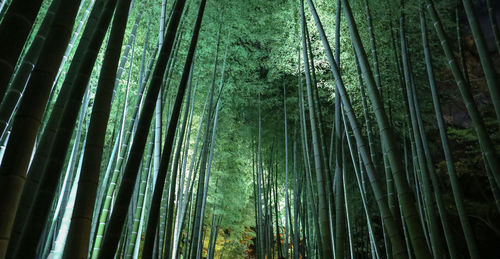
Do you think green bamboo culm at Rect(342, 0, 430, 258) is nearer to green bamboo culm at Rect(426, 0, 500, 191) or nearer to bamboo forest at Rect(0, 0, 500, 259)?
bamboo forest at Rect(0, 0, 500, 259)

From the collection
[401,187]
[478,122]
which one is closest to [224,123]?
[478,122]

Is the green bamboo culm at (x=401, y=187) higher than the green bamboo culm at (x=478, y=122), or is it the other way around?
the green bamboo culm at (x=478, y=122)

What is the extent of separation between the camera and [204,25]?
5367 mm

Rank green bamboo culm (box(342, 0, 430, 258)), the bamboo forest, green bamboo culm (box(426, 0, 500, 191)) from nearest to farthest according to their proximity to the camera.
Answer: the bamboo forest
green bamboo culm (box(342, 0, 430, 258))
green bamboo culm (box(426, 0, 500, 191))

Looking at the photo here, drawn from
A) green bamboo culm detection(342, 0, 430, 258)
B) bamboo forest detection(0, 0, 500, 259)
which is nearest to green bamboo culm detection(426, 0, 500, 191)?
bamboo forest detection(0, 0, 500, 259)

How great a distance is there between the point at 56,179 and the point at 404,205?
1.27 m

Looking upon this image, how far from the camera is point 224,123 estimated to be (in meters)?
7.11

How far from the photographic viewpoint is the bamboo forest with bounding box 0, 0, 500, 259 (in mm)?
1056

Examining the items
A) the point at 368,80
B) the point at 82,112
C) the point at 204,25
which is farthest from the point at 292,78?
the point at 368,80

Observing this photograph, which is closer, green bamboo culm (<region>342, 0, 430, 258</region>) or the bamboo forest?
the bamboo forest

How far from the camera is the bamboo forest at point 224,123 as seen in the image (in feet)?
3.46

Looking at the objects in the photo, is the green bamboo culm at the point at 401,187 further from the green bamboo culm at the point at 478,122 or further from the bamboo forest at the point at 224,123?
the green bamboo culm at the point at 478,122

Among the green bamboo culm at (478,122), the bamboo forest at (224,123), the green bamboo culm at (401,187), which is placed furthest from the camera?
the green bamboo culm at (478,122)

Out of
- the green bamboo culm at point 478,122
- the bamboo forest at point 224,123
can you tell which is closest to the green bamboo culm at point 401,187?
the bamboo forest at point 224,123
